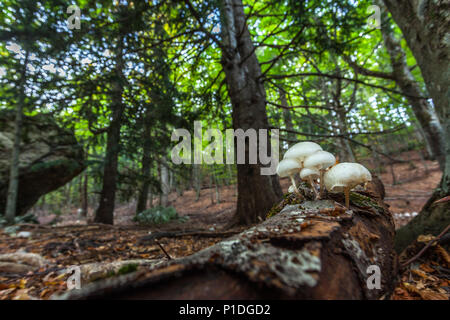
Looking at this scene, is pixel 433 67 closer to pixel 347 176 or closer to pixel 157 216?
pixel 347 176

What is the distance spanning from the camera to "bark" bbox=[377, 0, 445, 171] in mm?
4109

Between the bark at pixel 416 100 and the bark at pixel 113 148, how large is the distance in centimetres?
506

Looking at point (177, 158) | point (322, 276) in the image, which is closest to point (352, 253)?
point (322, 276)

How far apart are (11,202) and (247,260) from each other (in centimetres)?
632

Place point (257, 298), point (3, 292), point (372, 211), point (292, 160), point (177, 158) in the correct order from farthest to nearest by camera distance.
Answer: point (177, 158) < point (3, 292) < point (292, 160) < point (372, 211) < point (257, 298)

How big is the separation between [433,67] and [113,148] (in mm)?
5889

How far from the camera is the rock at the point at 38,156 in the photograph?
5.65 metres

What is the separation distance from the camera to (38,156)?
6004 mm

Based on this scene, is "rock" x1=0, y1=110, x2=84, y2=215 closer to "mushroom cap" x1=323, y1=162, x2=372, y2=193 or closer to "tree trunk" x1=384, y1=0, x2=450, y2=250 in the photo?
"mushroom cap" x1=323, y1=162, x2=372, y2=193

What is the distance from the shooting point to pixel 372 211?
3.87ft

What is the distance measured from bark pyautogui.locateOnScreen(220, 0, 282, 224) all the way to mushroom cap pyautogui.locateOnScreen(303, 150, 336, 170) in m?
2.49

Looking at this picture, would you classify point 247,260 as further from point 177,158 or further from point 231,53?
point 177,158

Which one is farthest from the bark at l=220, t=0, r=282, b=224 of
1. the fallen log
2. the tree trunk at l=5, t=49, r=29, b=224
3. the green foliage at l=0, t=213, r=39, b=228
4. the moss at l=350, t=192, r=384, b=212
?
the green foliage at l=0, t=213, r=39, b=228

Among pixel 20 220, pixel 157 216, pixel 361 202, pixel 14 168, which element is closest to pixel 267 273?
pixel 361 202
